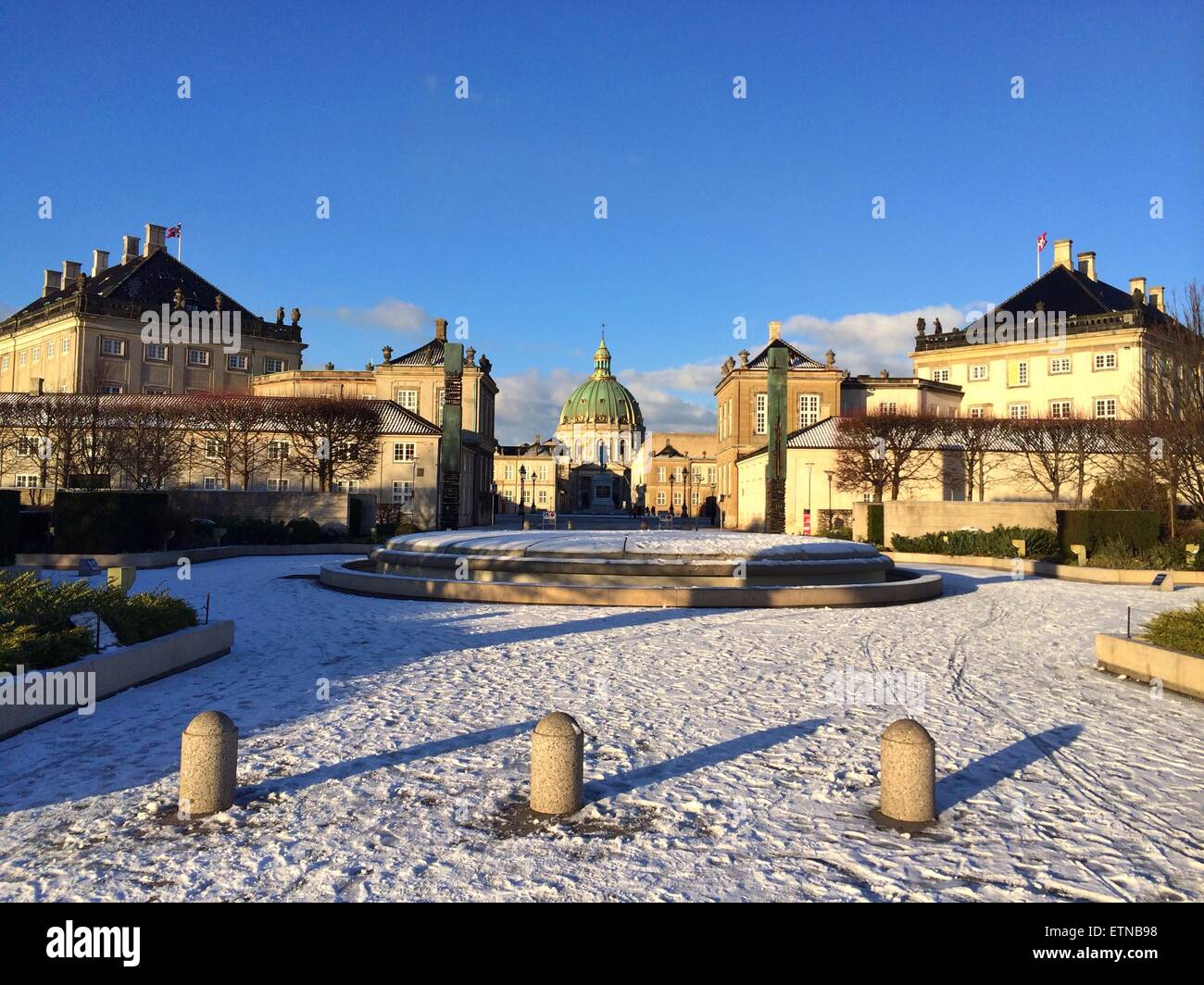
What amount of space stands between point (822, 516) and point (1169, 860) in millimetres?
43872

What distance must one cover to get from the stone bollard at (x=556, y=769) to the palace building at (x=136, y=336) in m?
65.0

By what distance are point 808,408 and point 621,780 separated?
217ft

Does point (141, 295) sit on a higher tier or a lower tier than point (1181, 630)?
higher

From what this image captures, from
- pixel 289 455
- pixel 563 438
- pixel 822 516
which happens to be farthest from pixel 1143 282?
pixel 563 438

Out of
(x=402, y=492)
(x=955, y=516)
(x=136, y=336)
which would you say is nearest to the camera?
(x=955, y=516)

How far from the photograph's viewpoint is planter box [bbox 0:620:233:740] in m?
8.23

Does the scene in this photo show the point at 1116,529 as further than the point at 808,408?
No

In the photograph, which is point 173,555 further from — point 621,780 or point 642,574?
point 621,780

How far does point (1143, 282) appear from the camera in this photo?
234 feet

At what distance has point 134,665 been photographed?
1006 centimetres

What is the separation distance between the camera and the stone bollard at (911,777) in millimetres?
6086

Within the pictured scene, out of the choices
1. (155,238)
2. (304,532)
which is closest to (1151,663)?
(304,532)

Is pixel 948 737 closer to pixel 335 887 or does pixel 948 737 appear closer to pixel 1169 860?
pixel 1169 860

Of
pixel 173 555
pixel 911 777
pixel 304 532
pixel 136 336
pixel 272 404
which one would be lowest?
pixel 911 777
